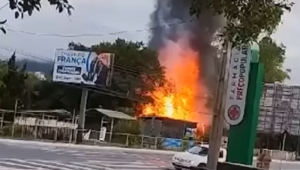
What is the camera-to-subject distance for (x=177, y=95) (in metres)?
62.5

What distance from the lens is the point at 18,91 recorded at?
54938 mm

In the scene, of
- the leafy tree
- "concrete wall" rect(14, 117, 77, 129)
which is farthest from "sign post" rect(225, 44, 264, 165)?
the leafy tree

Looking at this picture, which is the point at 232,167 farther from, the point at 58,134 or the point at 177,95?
the point at 177,95

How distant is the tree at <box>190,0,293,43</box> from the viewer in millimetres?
4754

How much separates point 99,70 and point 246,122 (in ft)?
91.4

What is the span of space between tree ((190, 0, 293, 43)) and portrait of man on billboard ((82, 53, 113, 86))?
41.9 m

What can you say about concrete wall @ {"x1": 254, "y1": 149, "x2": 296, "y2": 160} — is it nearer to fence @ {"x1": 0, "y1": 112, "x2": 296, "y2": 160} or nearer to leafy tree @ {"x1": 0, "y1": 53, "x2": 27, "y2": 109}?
fence @ {"x1": 0, "y1": 112, "x2": 296, "y2": 160}

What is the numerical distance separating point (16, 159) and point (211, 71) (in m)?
32.5

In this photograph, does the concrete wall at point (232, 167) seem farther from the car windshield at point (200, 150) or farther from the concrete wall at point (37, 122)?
the concrete wall at point (37, 122)

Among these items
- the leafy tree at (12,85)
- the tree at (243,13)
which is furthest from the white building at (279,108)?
the tree at (243,13)

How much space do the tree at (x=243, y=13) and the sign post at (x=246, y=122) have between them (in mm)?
14911

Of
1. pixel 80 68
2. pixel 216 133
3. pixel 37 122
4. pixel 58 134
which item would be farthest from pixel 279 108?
pixel 216 133

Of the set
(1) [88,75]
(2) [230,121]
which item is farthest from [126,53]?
(2) [230,121]

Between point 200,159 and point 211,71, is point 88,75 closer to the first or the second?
point 211,71
